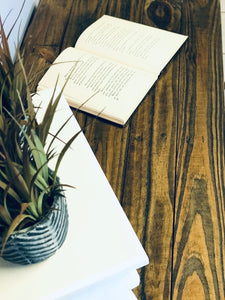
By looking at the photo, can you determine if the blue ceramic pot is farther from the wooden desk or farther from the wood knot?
→ the wood knot

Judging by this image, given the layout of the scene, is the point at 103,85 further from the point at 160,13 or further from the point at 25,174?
the point at 25,174

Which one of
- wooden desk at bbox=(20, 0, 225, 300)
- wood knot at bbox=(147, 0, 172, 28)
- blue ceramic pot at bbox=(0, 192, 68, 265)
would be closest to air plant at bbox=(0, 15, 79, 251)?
blue ceramic pot at bbox=(0, 192, 68, 265)

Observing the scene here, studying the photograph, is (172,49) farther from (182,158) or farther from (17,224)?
(17,224)

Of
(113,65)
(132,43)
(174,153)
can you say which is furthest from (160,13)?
(174,153)

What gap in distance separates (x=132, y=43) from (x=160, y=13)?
0.21 meters

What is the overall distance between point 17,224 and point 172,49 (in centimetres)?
79

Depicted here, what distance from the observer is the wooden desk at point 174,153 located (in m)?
0.80

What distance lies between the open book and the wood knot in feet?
0.22

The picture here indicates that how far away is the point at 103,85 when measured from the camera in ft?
3.41

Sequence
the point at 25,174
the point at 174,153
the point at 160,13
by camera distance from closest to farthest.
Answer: the point at 25,174, the point at 174,153, the point at 160,13

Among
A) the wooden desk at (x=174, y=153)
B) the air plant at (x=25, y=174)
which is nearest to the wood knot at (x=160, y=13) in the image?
the wooden desk at (x=174, y=153)

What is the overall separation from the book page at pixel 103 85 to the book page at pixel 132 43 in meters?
0.05

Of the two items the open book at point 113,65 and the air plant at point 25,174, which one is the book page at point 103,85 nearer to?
the open book at point 113,65

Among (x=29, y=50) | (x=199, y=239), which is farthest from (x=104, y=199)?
(x=29, y=50)
